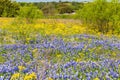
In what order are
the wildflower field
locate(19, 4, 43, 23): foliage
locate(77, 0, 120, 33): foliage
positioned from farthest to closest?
1. locate(19, 4, 43, 23): foliage
2. locate(77, 0, 120, 33): foliage
3. the wildflower field

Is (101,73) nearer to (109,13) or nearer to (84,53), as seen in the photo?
(84,53)

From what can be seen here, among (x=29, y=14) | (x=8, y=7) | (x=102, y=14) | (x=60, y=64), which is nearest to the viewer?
(x=60, y=64)

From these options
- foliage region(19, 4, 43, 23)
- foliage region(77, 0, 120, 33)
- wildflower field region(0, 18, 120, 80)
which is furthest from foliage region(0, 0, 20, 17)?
wildflower field region(0, 18, 120, 80)

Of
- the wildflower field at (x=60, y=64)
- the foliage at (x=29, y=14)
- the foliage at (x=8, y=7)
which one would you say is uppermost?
the wildflower field at (x=60, y=64)

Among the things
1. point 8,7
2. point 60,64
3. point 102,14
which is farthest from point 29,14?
point 60,64

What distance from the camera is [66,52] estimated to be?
7109 mm

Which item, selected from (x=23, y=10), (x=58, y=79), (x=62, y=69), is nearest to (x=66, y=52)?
(x=62, y=69)

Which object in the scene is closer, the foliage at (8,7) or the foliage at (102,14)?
the foliage at (102,14)

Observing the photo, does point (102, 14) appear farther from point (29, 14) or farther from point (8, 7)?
point (8, 7)

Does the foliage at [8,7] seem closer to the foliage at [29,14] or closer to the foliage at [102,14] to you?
the foliage at [29,14]

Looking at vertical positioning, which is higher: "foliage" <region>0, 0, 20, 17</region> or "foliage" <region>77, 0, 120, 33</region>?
"foliage" <region>77, 0, 120, 33</region>

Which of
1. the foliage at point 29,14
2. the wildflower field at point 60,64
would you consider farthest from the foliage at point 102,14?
the wildflower field at point 60,64

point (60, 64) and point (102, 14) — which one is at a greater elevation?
point (60, 64)

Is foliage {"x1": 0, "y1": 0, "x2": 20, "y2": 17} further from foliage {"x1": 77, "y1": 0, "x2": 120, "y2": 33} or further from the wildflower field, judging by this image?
the wildflower field
